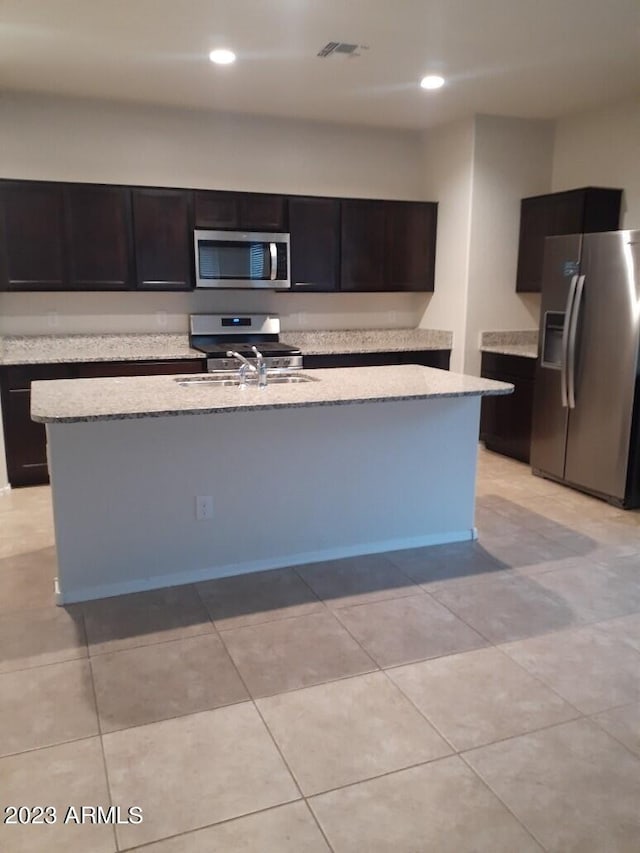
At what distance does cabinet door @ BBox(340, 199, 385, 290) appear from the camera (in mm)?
5504

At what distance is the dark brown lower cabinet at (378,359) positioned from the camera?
5262mm

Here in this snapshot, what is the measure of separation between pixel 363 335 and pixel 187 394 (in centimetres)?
320

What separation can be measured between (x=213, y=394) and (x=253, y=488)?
53cm

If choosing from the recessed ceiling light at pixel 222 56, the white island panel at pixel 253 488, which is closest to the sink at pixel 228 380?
the white island panel at pixel 253 488

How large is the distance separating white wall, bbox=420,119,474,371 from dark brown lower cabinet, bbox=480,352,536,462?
0.33 m

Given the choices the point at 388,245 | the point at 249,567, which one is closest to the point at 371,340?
the point at 388,245

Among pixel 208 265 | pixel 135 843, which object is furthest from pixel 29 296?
pixel 135 843

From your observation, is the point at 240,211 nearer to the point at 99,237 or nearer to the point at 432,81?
the point at 99,237

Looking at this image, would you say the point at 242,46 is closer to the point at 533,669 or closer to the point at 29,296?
the point at 29,296

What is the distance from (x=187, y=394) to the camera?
9.82 feet

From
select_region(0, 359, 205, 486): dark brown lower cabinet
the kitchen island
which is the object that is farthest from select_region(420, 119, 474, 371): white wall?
select_region(0, 359, 205, 486): dark brown lower cabinet

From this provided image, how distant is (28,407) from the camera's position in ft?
14.9

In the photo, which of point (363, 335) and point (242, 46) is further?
point (363, 335)

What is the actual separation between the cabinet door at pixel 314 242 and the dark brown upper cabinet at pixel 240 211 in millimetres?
128
